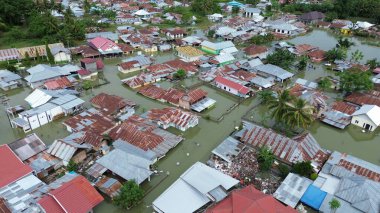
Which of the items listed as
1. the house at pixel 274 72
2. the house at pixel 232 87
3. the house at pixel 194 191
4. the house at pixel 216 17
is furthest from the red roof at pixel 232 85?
the house at pixel 216 17

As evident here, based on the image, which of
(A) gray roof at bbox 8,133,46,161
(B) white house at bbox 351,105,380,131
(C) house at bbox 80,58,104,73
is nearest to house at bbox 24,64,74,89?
(C) house at bbox 80,58,104,73

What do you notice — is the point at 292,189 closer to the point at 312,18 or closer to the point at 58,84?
the point at 58,84

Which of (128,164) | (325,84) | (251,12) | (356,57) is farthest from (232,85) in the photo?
(251,12)

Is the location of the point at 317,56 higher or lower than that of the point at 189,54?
lower

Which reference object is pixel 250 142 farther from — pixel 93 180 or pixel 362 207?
pixel 93 180

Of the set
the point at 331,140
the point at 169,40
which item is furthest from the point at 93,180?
the point at 169,40

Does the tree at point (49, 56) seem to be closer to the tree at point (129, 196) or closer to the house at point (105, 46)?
the house at point (105, 46)

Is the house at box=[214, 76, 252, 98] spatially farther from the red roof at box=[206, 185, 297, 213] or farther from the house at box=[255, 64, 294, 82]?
the red roof at box=[206, 185, 297, 213]
